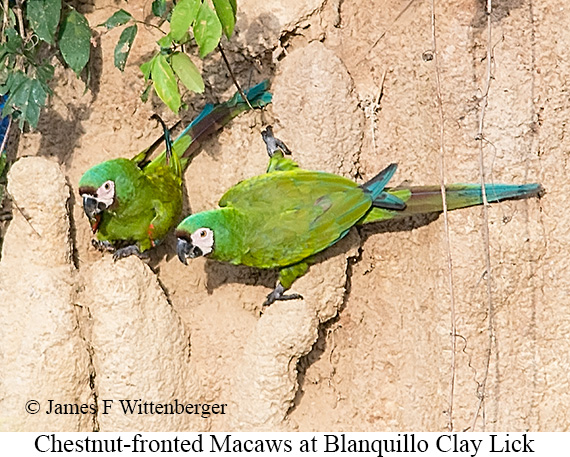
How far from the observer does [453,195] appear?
212 centimetres

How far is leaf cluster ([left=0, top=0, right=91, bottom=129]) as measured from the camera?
6.80ft

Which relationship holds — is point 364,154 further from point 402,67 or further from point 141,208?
point 141,208

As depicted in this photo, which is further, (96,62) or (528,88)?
(96,62)

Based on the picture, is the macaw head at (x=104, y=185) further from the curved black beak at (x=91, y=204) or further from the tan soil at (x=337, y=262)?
the tan soil at (x=337, y=262)

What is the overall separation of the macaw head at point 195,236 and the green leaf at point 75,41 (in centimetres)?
52

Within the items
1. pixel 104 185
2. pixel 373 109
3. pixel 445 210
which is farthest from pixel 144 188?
pixel 445 210

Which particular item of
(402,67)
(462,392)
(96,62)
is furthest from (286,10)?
(462,392)

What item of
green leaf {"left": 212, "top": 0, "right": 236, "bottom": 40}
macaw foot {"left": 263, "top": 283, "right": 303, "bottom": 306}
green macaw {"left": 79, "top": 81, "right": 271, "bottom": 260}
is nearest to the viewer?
green leaf {"left": 212, "top": 0, "right": 236, "bottom": 40}

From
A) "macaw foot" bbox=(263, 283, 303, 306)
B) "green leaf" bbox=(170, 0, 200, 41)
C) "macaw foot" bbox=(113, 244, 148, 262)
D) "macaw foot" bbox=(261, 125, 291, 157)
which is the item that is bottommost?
"macaw foot" bbox=(263, 283, 303, 306)

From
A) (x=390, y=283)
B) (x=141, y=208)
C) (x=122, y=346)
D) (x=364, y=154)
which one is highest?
(x=364, y=154)

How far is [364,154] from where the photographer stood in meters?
2.27

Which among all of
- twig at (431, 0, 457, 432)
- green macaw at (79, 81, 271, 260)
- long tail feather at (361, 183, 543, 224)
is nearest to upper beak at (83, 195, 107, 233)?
green macaw at (79, 81, 271, 260)

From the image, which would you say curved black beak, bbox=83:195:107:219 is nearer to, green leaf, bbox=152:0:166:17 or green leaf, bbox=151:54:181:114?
green leaf, bbox=151:54:181:114
